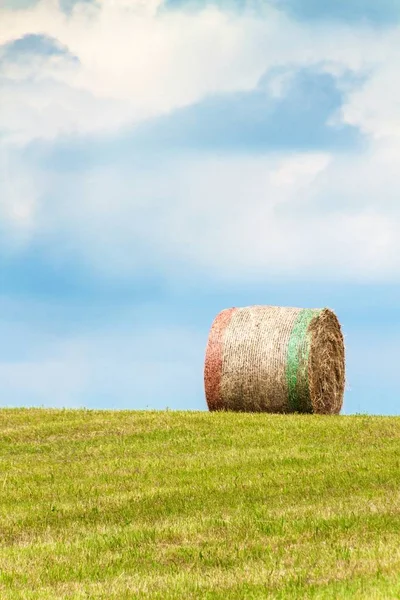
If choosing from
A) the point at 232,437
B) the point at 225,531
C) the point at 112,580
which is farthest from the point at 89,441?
the point at 112,580

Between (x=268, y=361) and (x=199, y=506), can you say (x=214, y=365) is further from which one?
(x=199, y=506)

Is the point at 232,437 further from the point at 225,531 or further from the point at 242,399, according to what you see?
the point at 225,531

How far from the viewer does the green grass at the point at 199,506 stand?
31.6 ft

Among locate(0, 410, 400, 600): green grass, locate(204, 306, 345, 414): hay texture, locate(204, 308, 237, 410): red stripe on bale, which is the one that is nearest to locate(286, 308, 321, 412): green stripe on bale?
locate(204, 306, 345, 414): hay texture

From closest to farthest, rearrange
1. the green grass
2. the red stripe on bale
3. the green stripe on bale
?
the green grass
the green stripe on bale
the red stripe on bale

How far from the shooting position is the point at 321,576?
9.42m

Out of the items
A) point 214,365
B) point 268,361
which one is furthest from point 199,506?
point 214,365

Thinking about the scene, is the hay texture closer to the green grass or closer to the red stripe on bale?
the red stripe on bale

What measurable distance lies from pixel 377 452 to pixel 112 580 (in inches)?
374

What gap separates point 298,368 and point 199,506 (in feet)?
35.3

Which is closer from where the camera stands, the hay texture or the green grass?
the green grass

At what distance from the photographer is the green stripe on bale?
79.9ft

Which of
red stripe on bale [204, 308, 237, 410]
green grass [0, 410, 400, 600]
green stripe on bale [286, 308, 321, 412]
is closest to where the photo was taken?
green grass [0, 410, 400, 600]

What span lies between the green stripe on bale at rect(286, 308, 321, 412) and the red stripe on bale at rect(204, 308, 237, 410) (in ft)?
6.03
